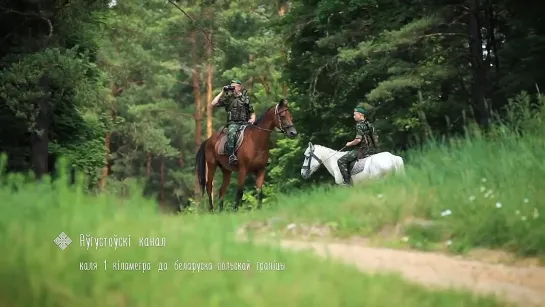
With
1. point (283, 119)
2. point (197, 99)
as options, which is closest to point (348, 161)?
point (283, 119)

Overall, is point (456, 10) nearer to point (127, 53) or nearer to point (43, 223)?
point (43, 223)

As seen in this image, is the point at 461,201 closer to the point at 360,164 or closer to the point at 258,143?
the point at 360,164

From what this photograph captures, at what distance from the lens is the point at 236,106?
40.8 feet

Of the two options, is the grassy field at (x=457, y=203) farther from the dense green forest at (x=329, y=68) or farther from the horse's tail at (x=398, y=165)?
the dense green forest at (x=329, y=68)

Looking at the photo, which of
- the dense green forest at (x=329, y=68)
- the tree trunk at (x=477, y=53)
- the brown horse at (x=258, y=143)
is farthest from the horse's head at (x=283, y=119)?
the tree trunk at (x=477, y=53)

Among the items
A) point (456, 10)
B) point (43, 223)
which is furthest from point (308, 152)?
point (43, 223)

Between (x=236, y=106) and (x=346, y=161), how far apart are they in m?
2.85

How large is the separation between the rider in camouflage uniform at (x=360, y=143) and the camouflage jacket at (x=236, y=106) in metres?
2.58

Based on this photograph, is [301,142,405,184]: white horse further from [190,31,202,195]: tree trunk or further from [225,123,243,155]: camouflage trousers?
[190,31,202,195]: tree trunk

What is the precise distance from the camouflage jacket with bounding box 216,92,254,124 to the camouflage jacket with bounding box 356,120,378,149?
287 centimetres

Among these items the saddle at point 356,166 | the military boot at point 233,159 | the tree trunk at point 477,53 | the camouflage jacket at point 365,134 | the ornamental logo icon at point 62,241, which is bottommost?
the military boot at point 233,159

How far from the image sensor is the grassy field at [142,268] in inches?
114

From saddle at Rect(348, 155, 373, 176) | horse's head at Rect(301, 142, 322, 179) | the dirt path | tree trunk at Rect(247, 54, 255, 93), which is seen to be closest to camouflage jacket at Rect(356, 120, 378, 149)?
saddle at Rect(348, 155, 373, 176)

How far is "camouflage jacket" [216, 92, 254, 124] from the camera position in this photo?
12.4 m
